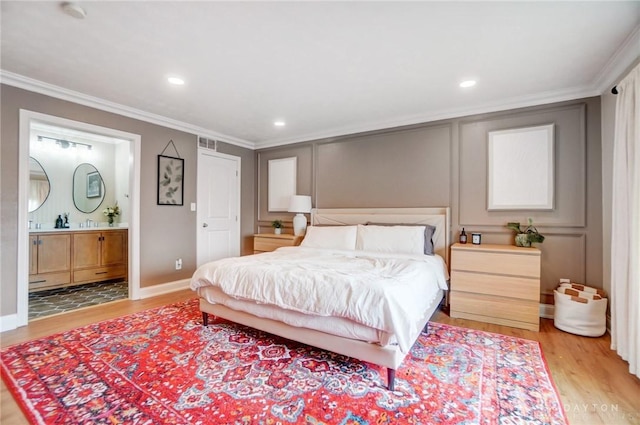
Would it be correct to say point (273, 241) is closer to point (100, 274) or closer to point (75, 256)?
point (100, 274)

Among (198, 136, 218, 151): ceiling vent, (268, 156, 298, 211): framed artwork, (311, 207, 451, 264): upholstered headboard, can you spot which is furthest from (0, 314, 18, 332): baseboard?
(311, 207, 451, 264): upholstered headboard

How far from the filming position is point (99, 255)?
4.42m

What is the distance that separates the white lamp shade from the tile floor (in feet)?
8.59

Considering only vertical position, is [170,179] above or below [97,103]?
below

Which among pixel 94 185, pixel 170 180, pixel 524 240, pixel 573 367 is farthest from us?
pixel 94 185

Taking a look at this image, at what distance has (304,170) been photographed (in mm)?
4801

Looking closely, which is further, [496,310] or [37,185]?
[37,185]

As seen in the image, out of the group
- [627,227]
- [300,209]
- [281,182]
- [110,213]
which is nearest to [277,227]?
[300,209]

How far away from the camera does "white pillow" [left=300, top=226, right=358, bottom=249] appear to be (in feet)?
12.0

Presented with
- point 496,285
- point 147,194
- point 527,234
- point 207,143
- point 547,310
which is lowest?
point 547,310

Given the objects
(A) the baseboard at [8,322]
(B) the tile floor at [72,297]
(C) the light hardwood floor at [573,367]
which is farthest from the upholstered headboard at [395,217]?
(A) the baseboard at [8,322]

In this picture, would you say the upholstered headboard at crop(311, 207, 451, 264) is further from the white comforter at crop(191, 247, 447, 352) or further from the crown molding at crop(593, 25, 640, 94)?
the crown molding at crop(593, 25, 640, 94)

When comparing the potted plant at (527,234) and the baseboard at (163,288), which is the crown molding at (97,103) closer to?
the baseboard at (163,288)

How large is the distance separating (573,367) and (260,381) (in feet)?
7.36
